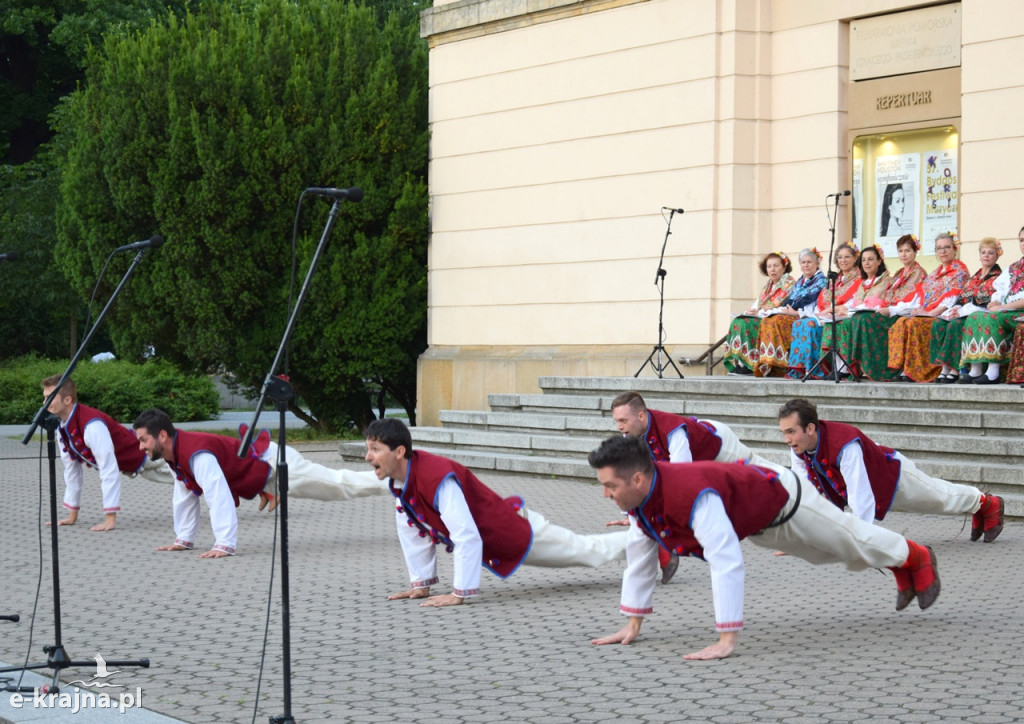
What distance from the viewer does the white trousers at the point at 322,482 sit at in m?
11.4

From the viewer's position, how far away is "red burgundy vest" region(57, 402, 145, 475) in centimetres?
1181

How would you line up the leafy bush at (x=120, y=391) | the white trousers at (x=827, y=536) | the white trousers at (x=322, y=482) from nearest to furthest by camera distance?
the white trousers at (x=827, y=536), the white trousers at (x=322, y=482), the leafy bush at (x=120, y=391)

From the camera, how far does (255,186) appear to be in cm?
1980

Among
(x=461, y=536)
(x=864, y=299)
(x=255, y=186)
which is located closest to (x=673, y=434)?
(x=461, y=536)

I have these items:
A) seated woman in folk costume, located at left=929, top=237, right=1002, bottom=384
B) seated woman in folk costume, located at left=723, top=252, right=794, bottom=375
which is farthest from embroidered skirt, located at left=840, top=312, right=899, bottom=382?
seated woman in folk costume, located at left=723, top=252, right=794, bottom=375

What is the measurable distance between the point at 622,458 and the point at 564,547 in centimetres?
212

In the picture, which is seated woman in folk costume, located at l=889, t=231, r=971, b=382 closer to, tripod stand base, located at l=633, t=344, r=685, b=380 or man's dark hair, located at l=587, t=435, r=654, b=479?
tripod stand base, located at l=633, t=344, r=685, b=380

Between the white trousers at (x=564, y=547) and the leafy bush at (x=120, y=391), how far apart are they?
20635 mm

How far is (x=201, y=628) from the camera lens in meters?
7.50

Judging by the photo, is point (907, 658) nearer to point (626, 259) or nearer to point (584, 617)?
point (584, 617)

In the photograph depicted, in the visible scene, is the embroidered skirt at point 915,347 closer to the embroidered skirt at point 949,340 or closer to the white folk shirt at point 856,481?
the embroidered skirt at point 949,340

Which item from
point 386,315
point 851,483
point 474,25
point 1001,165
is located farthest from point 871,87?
point 851,483

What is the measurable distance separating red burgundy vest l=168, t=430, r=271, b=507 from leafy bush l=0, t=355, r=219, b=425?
57.5 feet
